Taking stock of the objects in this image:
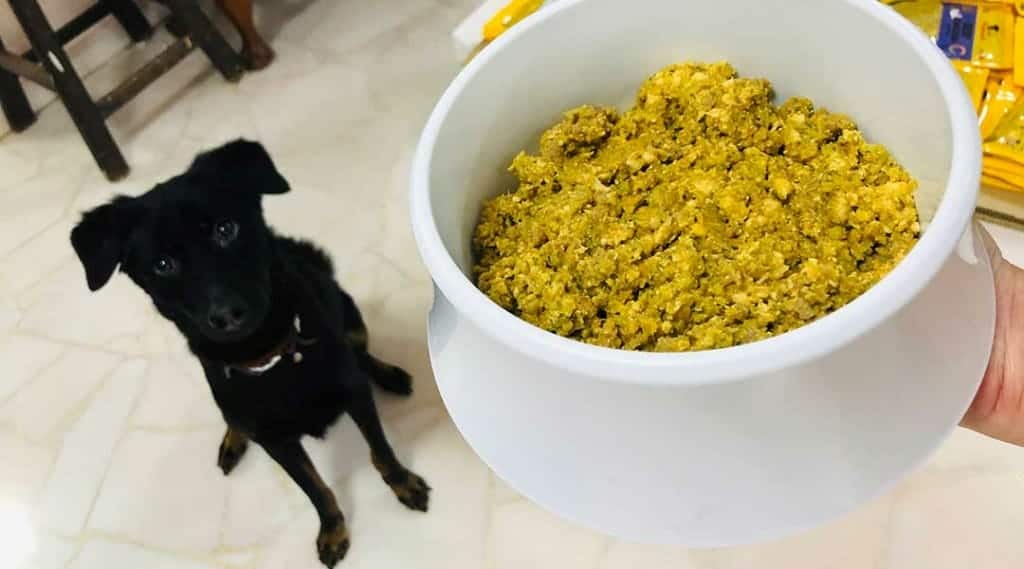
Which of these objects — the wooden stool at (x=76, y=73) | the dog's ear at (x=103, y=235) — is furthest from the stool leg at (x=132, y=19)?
the dog's ear at (x=103, y=235)

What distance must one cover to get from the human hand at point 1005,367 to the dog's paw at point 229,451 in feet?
3.12

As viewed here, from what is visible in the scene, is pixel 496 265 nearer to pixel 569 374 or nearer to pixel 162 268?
pixel 569 374

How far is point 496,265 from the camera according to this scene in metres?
0.61

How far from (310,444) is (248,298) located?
1.45 feet

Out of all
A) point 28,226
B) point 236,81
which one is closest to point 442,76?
point 236,81

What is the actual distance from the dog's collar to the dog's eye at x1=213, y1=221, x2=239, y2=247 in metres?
0.13

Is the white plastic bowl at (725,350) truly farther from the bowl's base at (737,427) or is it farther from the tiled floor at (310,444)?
the tiled floor at (310,444)

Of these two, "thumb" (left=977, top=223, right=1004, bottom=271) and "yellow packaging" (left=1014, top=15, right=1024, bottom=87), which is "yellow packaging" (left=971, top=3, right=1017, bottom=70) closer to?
"yellow packaging" (left=1014, top=15, right=1024, bottom=87)

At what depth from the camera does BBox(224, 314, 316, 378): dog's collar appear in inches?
39.3

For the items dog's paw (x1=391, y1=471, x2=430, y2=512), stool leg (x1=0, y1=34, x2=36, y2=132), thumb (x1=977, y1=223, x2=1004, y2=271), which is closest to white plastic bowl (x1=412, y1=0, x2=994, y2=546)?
thumb (x1=977, y1=223, x2=1004, y2=271)

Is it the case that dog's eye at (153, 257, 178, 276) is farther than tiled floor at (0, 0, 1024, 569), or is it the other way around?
tiled floor at (0, 0, 1024, 569)

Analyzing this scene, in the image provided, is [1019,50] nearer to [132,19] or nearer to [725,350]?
[725,350]

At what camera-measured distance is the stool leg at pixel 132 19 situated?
1.84 metres

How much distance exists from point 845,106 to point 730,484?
286 mm
